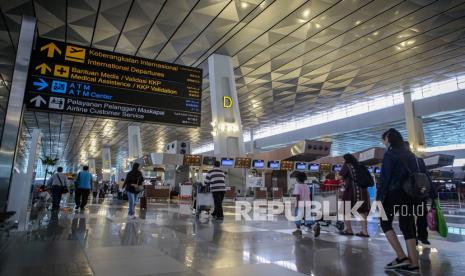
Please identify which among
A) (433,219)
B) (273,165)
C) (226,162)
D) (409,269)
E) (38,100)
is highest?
(38,100)

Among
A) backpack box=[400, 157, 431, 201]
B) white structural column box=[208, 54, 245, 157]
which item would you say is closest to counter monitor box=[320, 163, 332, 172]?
white structural column box=[208, 54, 245, 157]

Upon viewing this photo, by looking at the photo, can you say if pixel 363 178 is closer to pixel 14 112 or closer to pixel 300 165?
pixel 14 112

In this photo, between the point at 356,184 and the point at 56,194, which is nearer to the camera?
the point at 356,184

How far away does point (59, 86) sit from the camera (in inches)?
324

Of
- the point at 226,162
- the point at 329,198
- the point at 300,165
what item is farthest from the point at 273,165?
the point at 329,198

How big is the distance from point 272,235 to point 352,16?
37.3ft

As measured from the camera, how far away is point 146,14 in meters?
13.4

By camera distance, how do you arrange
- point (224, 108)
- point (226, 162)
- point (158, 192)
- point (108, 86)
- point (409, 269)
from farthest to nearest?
point (158, 192) < point (224, 108) < point (226, 162) < point (108, 86) < point (409, 269)

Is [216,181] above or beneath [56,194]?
above

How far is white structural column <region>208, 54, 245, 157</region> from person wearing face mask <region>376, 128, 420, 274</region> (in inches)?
509

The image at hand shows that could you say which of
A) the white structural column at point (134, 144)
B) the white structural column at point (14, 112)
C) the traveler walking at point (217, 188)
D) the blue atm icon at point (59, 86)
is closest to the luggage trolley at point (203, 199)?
the traveler walking at point (217, 188)

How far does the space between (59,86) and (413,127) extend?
2536 cm

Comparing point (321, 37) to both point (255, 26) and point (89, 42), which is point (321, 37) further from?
point (89, 42)

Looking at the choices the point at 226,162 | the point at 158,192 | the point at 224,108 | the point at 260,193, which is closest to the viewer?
the point at 226,162
